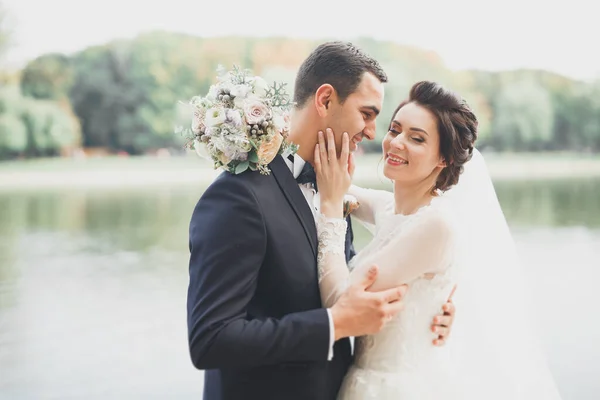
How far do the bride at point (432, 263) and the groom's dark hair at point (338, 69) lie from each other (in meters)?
0.15

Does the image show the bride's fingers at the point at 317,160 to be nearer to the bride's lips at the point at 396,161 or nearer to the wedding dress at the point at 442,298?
the wedding dress at the point at 442,298

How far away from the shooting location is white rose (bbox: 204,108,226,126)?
68.7 inches

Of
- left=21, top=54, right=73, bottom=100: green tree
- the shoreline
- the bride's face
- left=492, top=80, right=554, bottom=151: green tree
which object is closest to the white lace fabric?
the bride's face

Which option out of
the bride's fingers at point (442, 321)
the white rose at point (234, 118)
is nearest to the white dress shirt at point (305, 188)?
the white rose at point (234, 118)

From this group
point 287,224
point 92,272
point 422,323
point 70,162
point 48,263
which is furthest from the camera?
point 70,162

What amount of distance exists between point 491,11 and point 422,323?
86.6 feet

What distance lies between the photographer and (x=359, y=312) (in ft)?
5.56

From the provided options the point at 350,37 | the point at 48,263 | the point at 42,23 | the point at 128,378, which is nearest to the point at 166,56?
the point at 42,23

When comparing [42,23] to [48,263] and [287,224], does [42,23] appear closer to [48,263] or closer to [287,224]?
[48,263]

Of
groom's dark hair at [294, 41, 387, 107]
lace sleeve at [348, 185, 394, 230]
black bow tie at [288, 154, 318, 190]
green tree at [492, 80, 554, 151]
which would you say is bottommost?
green tree at [492, 80, 554, 151]

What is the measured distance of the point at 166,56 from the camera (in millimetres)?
25016

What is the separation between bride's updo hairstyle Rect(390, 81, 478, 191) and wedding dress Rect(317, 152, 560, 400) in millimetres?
151

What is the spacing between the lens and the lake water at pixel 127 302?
4.70 meters

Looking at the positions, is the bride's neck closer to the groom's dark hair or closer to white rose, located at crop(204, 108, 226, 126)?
the groom's dark hair
